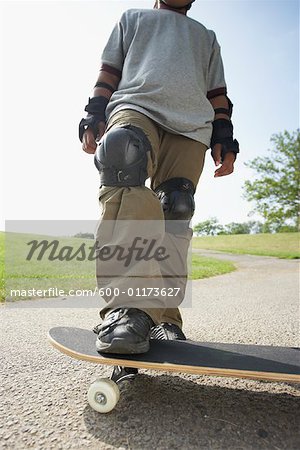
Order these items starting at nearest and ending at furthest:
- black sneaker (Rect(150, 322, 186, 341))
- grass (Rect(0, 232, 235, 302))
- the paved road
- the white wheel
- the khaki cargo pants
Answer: the paved road, the white wheel, the khaki cargo pants, black sneaker (Rect(150, 322, 186, 341)), grass (Rect(0, 232, 235, 302))

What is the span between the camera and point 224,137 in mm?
1972

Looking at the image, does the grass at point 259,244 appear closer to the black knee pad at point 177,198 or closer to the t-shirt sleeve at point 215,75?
the t-shirt sleeve at point 215,75

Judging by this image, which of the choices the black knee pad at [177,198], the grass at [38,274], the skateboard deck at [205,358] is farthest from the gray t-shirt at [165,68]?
the grass at [38,274]

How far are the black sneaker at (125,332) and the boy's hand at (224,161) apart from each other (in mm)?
1076

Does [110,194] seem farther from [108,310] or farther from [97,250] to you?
[108,310]

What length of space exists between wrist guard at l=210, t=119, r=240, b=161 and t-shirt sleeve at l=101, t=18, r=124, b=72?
2.04 feet

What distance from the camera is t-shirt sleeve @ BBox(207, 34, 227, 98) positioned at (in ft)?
6.81

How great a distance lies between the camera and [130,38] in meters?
1.91

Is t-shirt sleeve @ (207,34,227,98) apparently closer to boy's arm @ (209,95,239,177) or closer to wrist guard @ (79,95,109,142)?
boy's arm @ (209,95,239,177)

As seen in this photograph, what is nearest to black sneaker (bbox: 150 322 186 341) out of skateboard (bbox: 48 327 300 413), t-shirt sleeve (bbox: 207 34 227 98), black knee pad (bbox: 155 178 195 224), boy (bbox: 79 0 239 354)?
boy (bbox: 79 0 239 354)

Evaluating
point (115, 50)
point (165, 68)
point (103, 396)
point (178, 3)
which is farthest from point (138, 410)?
point (178, 3)

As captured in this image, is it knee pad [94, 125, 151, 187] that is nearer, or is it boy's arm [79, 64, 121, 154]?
knee pad [94, 125, 151, 187]

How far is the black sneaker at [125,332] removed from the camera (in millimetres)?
1196

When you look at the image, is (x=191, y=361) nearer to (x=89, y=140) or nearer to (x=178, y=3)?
(x=89, y=140)
